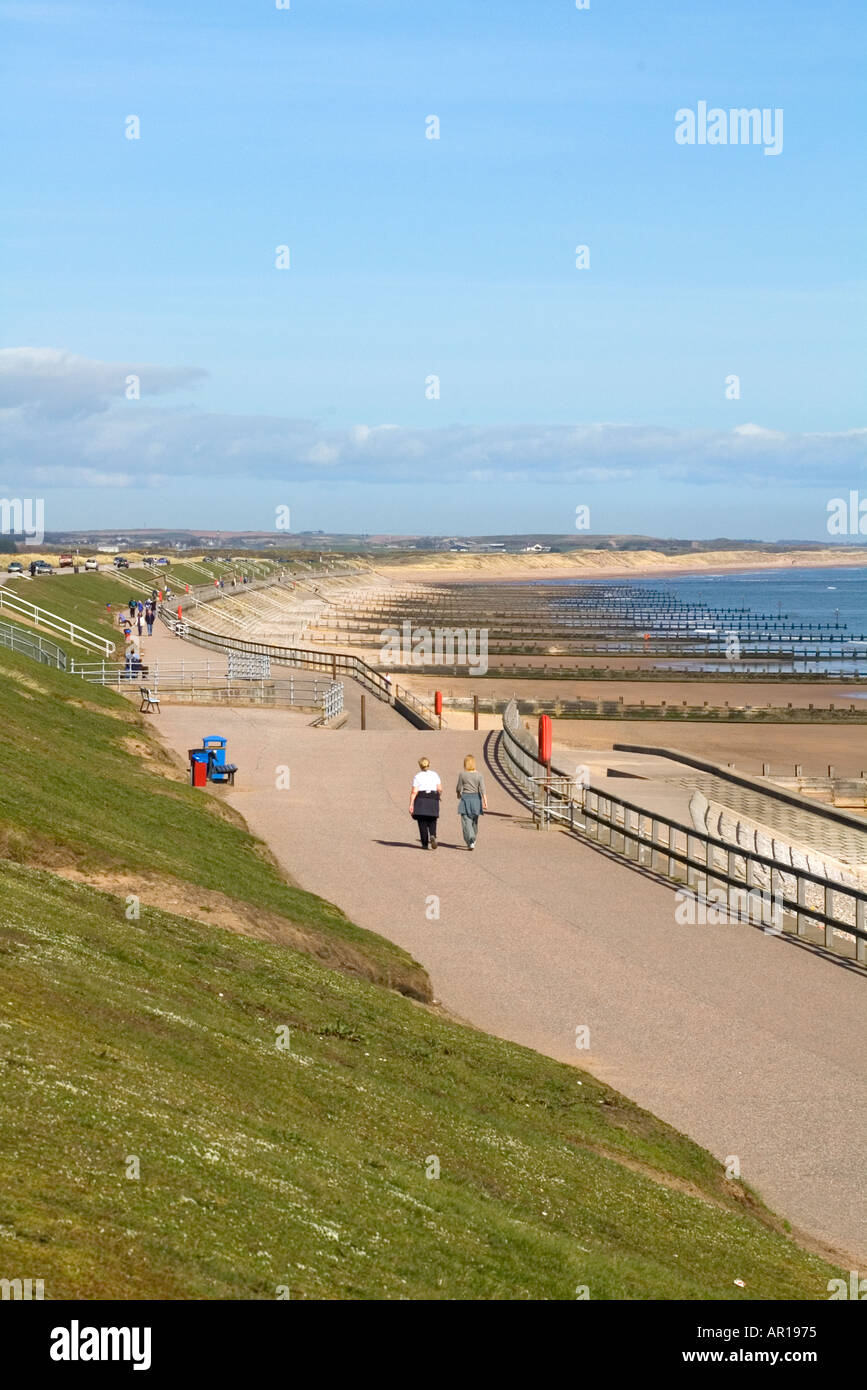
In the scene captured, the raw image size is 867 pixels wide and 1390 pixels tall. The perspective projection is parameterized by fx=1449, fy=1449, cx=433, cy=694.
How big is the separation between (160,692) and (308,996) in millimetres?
34309

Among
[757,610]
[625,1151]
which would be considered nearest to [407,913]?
[625,1151]

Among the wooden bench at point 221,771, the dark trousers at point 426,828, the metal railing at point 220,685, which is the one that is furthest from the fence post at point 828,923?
the metal railing at point 220,685

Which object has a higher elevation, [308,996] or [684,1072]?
[308,996]

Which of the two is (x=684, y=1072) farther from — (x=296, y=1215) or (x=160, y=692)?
(x=160, y=692)

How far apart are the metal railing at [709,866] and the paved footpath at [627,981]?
21.4 inches

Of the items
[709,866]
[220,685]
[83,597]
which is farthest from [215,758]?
[83,597]

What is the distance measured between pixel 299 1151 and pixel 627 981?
8.05 metres

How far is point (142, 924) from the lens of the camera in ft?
44.1

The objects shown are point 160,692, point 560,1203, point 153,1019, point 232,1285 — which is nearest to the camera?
point 232,1285

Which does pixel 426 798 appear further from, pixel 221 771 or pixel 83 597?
pixel 83 597

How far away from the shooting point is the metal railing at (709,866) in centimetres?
1872

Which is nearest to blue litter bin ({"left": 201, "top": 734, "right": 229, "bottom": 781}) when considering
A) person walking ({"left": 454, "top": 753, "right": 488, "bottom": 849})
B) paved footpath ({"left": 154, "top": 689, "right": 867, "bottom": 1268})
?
paved footpath ({"left": 154, "top": 689, "right": 867, "bottom": 1268})

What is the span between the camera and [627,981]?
16125mm

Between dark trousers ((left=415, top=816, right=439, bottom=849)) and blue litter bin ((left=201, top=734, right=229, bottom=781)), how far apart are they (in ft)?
22.8
